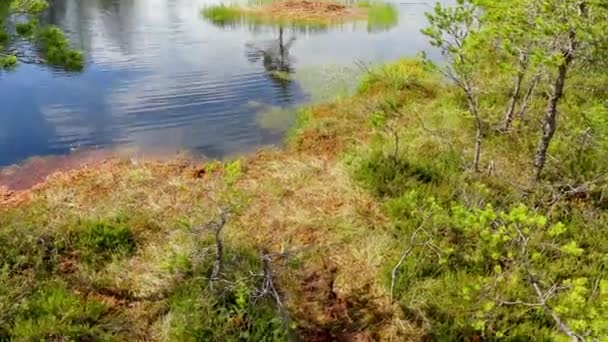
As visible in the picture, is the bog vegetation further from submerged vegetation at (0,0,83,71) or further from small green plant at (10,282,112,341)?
submerged vegetation at (0,0,83,71)

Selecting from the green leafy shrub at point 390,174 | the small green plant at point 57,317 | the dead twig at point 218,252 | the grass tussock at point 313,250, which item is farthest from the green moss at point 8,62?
the green leafy shrub at point 390,174

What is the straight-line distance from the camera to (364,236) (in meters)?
6.75

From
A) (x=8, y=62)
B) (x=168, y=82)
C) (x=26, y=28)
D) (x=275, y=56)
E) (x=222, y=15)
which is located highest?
(x=26, y=28)

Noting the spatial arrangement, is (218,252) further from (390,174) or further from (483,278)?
(390,174)

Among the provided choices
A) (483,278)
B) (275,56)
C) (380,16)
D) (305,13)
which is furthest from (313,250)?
(305,13)

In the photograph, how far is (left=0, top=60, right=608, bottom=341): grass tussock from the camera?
5.23m

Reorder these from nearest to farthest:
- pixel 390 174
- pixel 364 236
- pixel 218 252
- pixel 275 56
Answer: pixel 218 252 < pixel 364 236 < pixel 390 174 < pixel 275 56

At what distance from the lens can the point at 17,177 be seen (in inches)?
378

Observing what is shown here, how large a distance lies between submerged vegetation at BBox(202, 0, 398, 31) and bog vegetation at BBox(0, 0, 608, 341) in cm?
1409

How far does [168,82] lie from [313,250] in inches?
378

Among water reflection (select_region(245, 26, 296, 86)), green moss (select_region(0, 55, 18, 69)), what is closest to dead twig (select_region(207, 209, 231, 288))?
green moss (select_region(0, 55, 18, 69))

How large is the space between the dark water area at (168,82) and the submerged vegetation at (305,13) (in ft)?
2.51

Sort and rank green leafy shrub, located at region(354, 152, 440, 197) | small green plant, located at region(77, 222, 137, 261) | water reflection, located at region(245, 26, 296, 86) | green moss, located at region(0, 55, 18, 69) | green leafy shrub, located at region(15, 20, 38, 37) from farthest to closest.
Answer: water reflection, located at region(245, 26, 296, 86), green leafy shrub, located at region(354, 152, 440, 197), small green plant, located at region(77, 222, 137, 261), green leafy shrub, located at region(15, 20, 38, 37), green moss, located at region(0, 55, 18, 69)

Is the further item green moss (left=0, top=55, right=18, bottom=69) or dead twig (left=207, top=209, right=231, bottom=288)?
dead twig (left=207, top=209, right=231, bottom=288)
